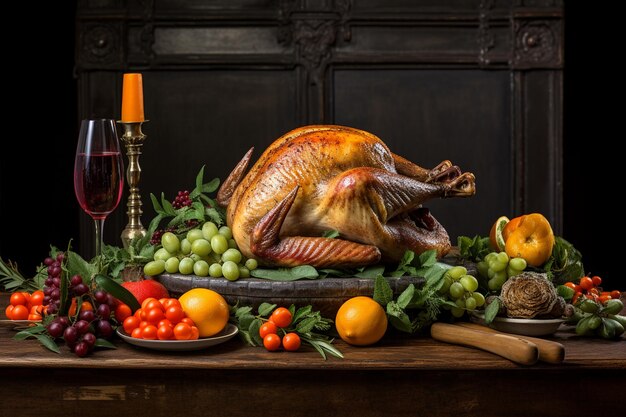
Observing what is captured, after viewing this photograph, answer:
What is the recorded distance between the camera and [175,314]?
195 centimetres

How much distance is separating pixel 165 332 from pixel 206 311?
0.33ft

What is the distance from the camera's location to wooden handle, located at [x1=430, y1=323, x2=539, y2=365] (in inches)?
71.3

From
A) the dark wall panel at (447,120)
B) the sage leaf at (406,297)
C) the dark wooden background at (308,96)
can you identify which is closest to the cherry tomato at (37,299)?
the sage leaf at (406,297)

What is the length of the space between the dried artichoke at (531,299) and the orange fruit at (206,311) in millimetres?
645

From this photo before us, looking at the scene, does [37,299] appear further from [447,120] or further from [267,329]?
[447,120]

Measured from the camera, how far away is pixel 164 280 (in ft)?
7.41

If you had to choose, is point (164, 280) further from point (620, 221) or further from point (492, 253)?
point (620, 221)

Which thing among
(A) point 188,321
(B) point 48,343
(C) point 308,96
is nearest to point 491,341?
(A) point 188,321

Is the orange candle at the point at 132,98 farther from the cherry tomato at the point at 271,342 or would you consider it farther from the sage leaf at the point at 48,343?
the cherry tomato at the point at 271,342

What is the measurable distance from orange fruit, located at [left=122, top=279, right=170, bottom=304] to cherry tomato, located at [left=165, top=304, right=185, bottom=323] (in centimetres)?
22

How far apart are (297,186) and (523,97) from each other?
11.8ft

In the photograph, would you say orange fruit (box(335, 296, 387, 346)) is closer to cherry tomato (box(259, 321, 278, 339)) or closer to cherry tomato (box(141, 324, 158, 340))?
cherry tomato (box(259, 321, 278, 339))

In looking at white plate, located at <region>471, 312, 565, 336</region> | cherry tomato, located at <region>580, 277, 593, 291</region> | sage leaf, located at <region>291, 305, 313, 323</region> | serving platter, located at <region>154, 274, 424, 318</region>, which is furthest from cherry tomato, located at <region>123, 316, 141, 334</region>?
cherry tomato, located at <region>580, 277, 593, 291</region>

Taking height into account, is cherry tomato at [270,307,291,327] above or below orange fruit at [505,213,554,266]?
below
